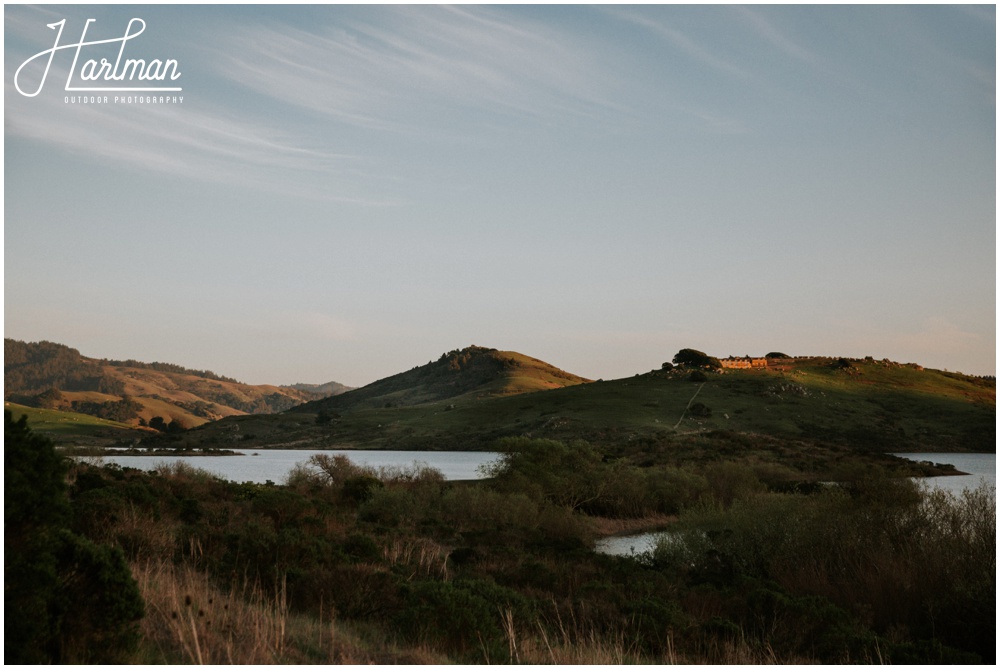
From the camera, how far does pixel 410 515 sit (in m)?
36.0

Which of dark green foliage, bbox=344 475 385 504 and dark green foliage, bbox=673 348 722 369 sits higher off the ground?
dark green foliage, bbox=673 348 722 369

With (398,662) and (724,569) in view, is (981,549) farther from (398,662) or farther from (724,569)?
(398,662)

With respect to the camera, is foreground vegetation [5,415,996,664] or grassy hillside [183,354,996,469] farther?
grassy hillside [183,354,996,469]

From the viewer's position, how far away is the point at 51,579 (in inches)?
328

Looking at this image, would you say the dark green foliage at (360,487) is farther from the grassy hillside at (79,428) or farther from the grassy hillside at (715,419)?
the grassy hillside at (79,428)

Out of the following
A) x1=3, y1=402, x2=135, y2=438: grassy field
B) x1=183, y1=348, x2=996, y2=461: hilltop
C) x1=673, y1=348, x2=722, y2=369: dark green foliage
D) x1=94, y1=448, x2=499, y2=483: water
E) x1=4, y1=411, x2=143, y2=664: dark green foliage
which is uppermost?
x1=673, y1=348, x2=722, y2=369: dark green foliage

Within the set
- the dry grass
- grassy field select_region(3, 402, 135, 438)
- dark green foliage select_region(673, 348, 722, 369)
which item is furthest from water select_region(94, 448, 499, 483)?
dark green foliage select_region(673, 348, 722, 369)

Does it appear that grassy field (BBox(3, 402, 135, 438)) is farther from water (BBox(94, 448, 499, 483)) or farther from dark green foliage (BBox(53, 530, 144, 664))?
dark green foliage (BBox(53, 530, 144, 664))

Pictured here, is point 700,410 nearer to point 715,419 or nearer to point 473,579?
point 715,419

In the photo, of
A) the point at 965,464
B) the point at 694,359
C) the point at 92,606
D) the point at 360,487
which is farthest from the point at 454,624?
the point at 694,359

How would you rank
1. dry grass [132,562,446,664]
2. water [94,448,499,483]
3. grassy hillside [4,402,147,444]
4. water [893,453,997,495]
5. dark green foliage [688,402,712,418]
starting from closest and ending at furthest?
dry grass [132,562,446,664], water [94,448,499,483], water [893,453,997,495], dark green foliage [688,402,712,418], grassy hillside [4,402,147,444]

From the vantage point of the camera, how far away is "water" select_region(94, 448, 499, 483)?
7050 cm

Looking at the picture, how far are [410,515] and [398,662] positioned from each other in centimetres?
2543

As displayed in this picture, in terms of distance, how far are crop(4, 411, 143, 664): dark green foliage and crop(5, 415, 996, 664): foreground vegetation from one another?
23 millimetres
